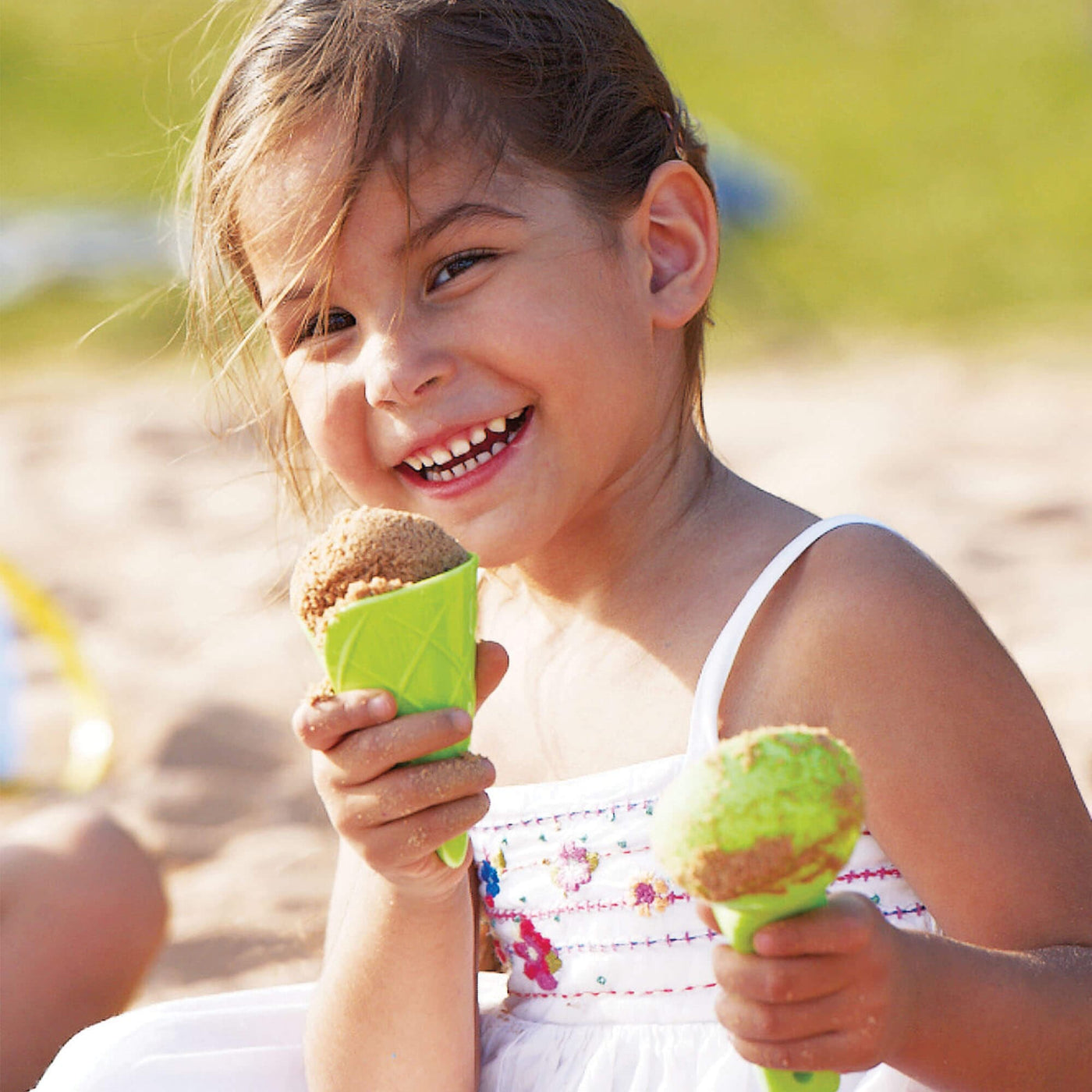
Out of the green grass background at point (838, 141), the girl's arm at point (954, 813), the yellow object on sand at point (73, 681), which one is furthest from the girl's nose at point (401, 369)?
the green grass background at point (838, 141)

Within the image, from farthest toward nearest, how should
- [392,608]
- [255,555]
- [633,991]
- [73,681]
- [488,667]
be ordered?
[255,555] → [73,681] → [633,991] → [488,667] → [392,608]

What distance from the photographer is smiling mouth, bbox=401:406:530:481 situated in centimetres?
163

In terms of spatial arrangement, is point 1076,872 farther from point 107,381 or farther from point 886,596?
point 107,381

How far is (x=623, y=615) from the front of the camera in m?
1.78

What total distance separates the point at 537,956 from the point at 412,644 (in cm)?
63

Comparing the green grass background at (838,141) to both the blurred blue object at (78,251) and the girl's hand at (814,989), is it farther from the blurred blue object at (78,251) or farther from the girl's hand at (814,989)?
the girl's hand at (814,989)

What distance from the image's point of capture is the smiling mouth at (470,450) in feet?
5.36

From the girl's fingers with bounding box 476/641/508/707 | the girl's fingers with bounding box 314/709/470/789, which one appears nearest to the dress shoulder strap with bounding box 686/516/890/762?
the girl's fingers with bounding box 476/641/508/707

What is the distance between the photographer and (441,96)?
1654 mm

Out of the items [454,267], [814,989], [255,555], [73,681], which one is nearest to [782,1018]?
[814,989]

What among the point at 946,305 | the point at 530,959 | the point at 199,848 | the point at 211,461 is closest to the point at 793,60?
the point at 946,305

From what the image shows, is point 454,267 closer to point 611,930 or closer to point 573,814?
point 573,814

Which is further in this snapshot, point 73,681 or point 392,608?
point 73,681

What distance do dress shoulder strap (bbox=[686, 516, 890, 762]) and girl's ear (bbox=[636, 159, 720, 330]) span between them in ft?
1.07
